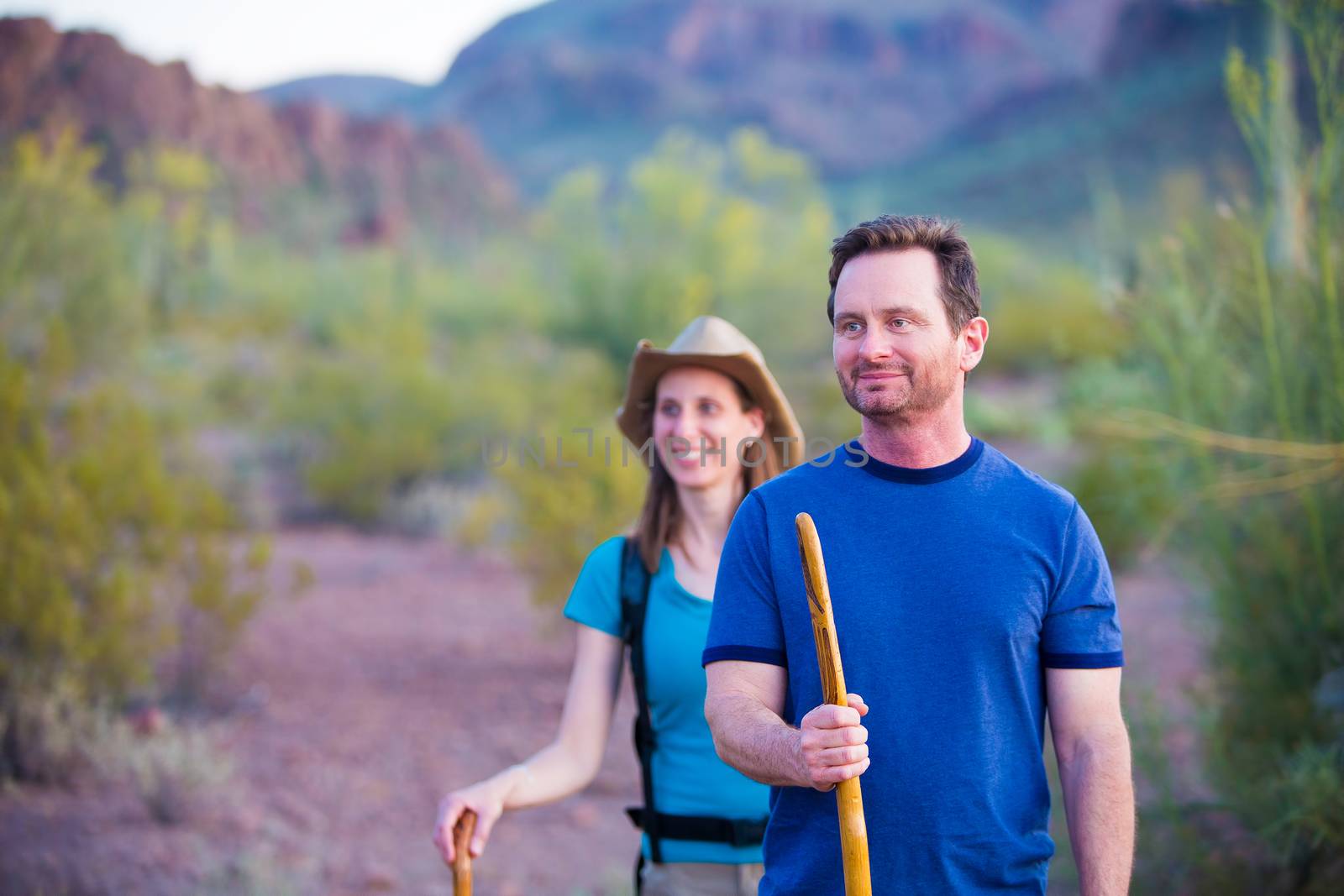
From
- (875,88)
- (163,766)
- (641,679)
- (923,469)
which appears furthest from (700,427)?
(875,88)

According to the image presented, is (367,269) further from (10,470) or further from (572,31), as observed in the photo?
(572,31)

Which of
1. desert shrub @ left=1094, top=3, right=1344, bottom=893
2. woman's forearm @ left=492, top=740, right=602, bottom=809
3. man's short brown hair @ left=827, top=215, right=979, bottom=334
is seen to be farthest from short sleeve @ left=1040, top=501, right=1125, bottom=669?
desert shrub @ left=1094, top=3, right=1344, bottom=893

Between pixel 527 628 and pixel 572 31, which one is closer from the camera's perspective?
pixel 527 628

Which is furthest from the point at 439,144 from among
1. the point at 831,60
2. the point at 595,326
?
the point at 595,326

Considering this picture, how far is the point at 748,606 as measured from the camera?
1.88m

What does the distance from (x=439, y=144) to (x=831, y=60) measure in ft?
135

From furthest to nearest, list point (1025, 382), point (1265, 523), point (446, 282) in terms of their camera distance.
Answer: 1. point (446, 282)
2. point (1025, 382)
3. point (1265, 523)

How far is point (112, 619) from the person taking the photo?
5.84m

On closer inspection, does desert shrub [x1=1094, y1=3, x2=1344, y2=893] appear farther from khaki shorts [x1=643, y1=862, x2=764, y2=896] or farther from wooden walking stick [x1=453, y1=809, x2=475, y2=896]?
wooden walking stick [x1=453, y1=809, x2=475, y2=896]

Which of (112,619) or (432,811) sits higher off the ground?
(112,619)

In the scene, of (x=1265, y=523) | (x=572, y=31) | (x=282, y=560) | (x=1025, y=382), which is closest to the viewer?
(x=1265, y=523)

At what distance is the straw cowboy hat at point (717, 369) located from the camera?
2854 mm

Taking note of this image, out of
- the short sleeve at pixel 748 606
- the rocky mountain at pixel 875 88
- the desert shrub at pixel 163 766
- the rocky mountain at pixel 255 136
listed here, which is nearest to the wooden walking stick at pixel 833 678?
the short sleeve at pixel 748 606

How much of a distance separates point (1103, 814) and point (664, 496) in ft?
4.35
